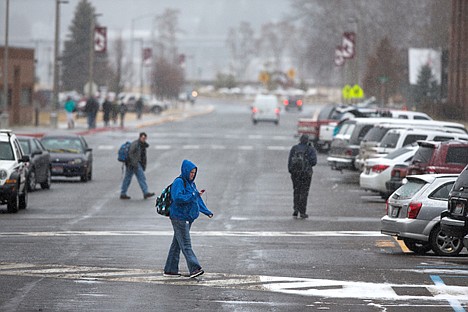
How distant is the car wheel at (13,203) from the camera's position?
26625 mm

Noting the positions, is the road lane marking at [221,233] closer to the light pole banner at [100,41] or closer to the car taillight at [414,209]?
the car taillight at [414,209]

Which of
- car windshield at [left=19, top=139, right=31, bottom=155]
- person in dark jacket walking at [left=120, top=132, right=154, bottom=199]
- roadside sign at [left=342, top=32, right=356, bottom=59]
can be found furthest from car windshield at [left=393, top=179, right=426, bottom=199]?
roadside sign at [left=342, top=32, right=356, bottom=59]

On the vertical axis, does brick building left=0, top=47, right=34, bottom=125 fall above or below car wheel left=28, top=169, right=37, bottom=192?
above

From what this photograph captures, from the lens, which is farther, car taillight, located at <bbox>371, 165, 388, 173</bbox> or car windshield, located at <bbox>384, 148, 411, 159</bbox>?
car windshield, located at <bbox>384, 148, 411, 159</bbox>

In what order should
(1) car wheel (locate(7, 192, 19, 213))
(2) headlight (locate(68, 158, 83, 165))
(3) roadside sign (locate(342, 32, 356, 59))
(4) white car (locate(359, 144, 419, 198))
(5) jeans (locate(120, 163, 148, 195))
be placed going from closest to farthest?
1. (1) car wheel (locate(7, 192, 19, 213))
2. (4) white car (locate(359, 144, 419, 198))
3. (5) jeans (locate(120, 163, 148, 195))
4. (2) headlight (locate(68, 158, 83, 165))
5. (3) roadside sign (locate(342, 32, 356, 59))

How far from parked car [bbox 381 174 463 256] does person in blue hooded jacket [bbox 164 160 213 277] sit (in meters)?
4.59

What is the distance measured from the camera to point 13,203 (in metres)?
26.8

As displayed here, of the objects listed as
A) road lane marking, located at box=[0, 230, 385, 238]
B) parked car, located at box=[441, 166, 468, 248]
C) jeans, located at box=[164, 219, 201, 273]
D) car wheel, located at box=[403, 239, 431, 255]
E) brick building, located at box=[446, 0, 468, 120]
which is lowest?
road lane marking, located at box=[0, 230, 385, 238]

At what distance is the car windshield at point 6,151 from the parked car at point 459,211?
12.8 meters

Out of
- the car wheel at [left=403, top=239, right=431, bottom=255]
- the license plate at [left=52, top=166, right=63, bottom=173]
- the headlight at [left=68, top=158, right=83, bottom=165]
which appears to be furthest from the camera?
the license plate at [left=52, top=166, right=63, bottom=173]

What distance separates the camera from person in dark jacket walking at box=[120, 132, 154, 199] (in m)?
31.0

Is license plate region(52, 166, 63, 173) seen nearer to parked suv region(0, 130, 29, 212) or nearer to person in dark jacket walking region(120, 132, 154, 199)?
person in dark jacket walking region(120, 132, 154, 199)

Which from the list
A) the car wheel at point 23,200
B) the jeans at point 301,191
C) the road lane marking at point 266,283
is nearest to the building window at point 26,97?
the car wheel at point 23,200

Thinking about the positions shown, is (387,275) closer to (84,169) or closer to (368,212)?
(368,212)
